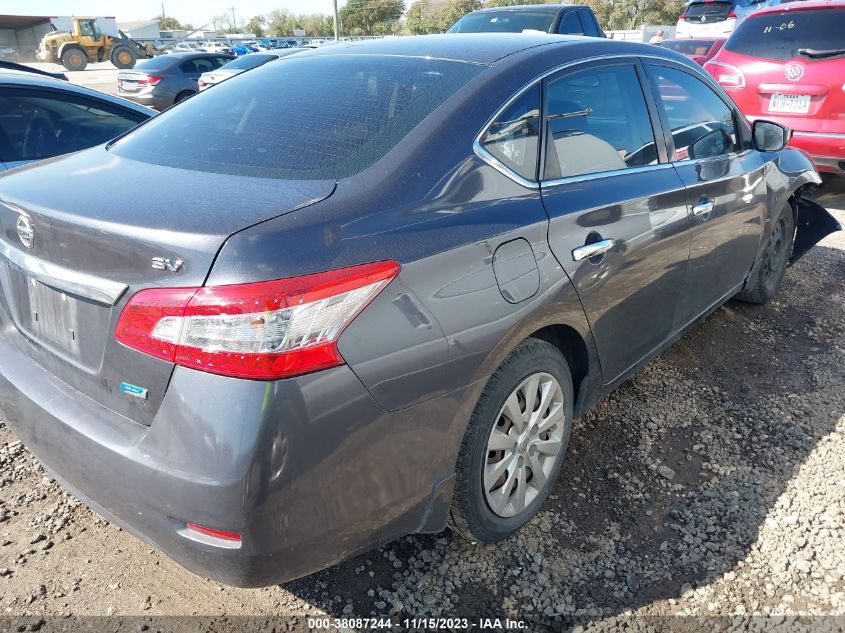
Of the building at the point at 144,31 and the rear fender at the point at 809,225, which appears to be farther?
the building at the point at 144,31

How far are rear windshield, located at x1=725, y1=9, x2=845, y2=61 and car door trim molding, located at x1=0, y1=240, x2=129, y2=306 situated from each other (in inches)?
269

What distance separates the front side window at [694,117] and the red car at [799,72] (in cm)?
346

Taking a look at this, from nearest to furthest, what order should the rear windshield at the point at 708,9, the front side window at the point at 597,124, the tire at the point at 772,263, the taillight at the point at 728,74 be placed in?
1. the front side window at the point at 597,124
2. the tire at the point at 772,263
3. the taillight at the point at 728,74
4. the rear windshield at the point at 708,9

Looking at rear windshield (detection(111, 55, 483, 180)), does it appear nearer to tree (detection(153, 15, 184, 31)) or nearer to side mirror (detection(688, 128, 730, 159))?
side mirror (detection(688, 128, 730, 159))

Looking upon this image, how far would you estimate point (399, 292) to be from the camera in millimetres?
1723

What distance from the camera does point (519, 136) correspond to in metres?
2.25

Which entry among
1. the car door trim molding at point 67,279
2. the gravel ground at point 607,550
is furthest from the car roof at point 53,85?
the car door trim molding at point 67,279

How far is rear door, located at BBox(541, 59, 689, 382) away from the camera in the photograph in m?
2.33

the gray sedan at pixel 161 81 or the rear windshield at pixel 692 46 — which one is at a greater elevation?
the rear windshield at pixel 692 46

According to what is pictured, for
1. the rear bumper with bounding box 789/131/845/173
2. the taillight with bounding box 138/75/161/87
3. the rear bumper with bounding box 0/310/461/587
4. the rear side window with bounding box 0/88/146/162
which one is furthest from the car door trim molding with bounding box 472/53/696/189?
the taillight with bounding box 138/75/161/87

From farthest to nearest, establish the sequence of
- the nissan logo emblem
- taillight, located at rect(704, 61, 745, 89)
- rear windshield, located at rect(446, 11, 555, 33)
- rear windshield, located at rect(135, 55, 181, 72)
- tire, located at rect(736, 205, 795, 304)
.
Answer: rear windshield, located at rect(135, 55, 181, 72), rear windshield, located at rect(446, 11, 555, 33), taillight, located at rect(704, 61, 745, 89), tire, located at rect(736, 205, 795, 304), the nissan logo emblem

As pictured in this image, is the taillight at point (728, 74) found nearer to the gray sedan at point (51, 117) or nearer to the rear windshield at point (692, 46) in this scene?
the gray sedan at point (51, 117)

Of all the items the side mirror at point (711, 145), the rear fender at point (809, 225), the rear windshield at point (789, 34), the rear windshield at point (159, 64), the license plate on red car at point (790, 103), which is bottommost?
the rear fender at point (809, 225)

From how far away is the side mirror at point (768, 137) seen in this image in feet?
12.5
